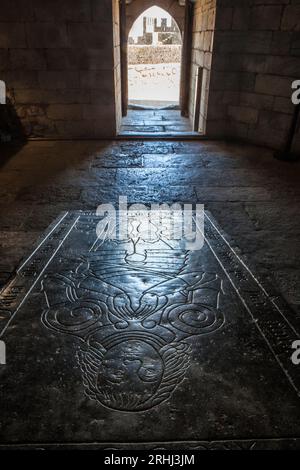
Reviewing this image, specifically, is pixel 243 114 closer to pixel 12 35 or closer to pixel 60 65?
pixel 60 65

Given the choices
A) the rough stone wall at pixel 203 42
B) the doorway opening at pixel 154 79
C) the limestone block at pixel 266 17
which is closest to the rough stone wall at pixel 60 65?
the doorway opening at pixel 154 79

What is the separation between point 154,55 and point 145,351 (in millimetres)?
23790

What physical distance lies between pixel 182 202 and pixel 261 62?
3214 millimetres

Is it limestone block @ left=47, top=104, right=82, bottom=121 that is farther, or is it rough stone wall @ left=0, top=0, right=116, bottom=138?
limestone block @ left=47, top=104, right=82, bottom=121

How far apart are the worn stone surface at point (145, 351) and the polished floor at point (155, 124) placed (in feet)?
13.2

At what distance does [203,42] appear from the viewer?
590 centimetres

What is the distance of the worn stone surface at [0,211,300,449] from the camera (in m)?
1.33

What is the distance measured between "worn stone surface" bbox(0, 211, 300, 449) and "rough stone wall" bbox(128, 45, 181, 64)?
71.6 feet

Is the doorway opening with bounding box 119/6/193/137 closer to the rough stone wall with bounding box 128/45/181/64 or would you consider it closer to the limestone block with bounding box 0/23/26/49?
the rough stone wall with bounding box 128/45/181/64

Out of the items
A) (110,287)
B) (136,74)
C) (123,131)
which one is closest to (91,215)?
(110,287)

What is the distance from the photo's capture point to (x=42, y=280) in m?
2.20

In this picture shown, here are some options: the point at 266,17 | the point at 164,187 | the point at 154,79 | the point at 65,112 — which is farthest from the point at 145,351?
the point at 154,79

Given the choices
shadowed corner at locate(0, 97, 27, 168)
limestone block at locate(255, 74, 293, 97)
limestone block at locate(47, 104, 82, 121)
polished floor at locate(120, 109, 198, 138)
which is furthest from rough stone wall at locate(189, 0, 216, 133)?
shadowed corner at locate(0, 97, 27, 168)

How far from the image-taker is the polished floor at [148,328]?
1.33 metres
